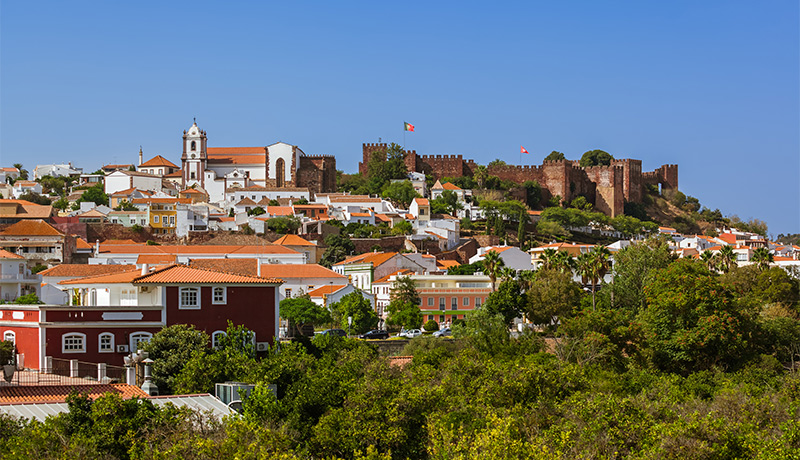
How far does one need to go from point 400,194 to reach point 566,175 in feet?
72.2

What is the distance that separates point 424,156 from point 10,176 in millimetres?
42973

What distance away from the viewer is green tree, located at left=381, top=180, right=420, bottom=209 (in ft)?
315

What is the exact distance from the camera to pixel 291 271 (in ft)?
201

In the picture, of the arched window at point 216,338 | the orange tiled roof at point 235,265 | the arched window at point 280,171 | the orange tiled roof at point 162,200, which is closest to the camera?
the arched window at point 216,338

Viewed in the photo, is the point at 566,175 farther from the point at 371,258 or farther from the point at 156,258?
the point at 156,258

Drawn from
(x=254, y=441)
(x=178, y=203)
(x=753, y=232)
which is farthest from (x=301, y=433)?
(x=753, y=232)

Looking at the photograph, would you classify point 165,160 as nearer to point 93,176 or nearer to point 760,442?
point 93,176

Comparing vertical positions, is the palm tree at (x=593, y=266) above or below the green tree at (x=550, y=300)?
above

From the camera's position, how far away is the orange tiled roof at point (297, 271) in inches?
2365

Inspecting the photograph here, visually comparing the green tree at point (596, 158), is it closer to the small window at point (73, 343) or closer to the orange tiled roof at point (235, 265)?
the orange tiled roof at point (235, 265)

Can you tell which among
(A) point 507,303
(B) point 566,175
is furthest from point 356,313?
(B) point 566,175

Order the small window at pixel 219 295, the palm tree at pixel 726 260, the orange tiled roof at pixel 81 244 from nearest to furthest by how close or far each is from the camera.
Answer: the small window at pixel 219 295 < the palm tree at pixel 726 260 < the orange tiled roof at pixel 81 244

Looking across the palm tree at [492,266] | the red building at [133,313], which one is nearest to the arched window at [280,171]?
the palm tree at [492,266]

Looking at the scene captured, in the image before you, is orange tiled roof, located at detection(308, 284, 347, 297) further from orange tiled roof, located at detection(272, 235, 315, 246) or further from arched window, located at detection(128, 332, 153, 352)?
arched window, located at detection(128, 332, 153, 352)
